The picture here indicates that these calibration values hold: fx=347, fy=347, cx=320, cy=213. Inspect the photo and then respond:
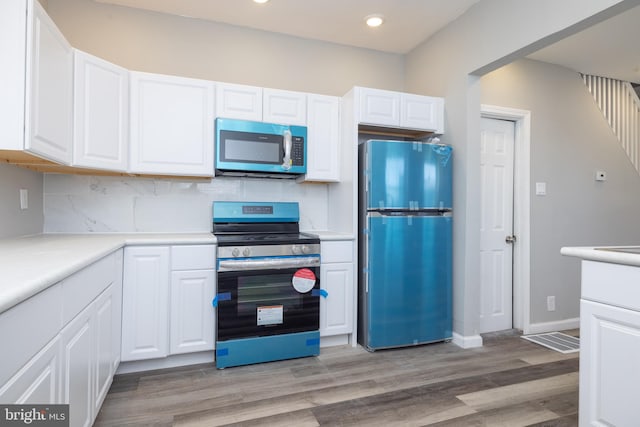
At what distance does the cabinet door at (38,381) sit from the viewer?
0.85 metres

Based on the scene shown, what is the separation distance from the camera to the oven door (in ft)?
7.89

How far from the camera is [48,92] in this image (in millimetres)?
1785

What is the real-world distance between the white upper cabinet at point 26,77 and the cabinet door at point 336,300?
1.95 meters

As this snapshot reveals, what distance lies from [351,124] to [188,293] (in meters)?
1.83

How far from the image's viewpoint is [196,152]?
2.69 metres

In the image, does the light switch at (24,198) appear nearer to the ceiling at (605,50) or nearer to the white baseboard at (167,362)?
the white baseboard at (167,362)

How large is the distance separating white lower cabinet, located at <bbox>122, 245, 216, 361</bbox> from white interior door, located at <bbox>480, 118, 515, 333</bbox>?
2501 millimetres

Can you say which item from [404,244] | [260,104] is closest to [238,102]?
[260,104]

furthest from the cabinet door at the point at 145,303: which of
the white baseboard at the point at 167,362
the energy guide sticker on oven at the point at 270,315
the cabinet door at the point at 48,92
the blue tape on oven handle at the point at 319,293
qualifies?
the blue tape on oven handle at the point at 319,293

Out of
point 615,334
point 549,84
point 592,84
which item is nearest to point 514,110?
point 549,84

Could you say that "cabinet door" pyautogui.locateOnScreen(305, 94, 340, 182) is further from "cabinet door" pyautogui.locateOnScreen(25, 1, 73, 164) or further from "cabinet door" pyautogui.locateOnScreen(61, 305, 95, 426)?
"cabinet door" pyautogui.locateOnScreen(61, 305, 95, 426)

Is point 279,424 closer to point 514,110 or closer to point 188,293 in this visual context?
point 188,293

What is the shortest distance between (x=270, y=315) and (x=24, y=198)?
5.96 ft

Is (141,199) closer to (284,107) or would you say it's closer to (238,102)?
(238,102)
